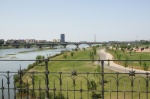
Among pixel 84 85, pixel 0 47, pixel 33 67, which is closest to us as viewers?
pixel 84 85

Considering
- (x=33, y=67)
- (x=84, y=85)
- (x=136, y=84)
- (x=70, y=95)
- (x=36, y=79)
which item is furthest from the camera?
(x=33, y=67)

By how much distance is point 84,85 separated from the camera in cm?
2670

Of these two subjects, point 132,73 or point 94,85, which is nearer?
point 132,73

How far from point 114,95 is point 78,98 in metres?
3.19

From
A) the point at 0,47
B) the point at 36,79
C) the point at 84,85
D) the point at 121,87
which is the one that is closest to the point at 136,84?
the point at 121,87

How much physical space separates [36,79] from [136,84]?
12.8 m

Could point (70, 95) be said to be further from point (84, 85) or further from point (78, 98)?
point (84, 85)

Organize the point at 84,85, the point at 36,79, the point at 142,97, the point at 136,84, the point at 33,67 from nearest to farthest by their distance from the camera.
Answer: the point at 142,97
the point at 136,84
the point at 84,85
the point at 36,79
the point at 33,67

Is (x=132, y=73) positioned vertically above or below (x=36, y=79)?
above

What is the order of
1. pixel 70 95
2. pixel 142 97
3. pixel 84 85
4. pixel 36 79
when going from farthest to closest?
pixel 36 79 → pixel 84 85 → pixel 70 95 → pixel 142 97

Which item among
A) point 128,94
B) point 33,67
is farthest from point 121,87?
point 33,67

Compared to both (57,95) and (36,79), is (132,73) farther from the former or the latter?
(36,79)

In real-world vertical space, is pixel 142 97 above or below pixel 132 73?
below

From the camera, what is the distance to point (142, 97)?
20.0 m
